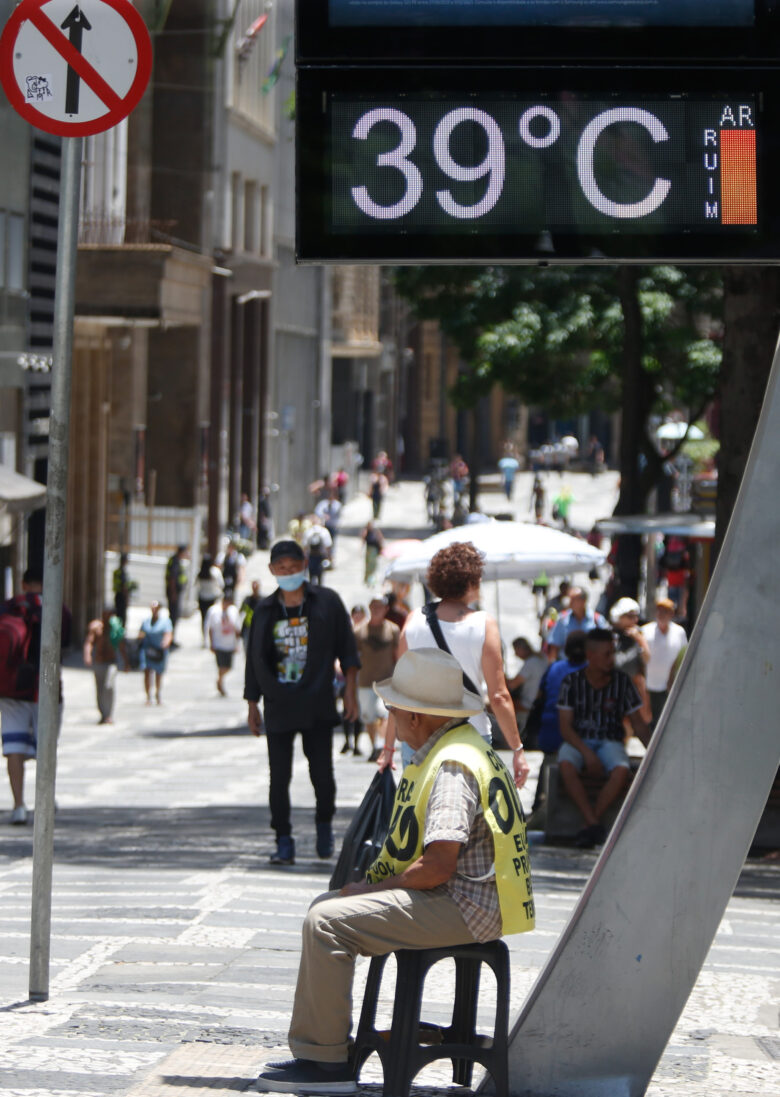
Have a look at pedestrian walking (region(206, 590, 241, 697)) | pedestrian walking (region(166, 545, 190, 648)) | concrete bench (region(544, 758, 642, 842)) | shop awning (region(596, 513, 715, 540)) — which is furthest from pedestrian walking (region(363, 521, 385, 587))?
concrete bench (region(544, 758, 642, 842))

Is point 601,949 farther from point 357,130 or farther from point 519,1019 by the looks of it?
point 357,130

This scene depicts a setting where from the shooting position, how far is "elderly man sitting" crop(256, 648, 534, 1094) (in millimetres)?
5160

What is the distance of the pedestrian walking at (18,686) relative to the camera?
12.1 m

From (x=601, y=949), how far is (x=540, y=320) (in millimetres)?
26408

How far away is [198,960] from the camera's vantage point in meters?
7.23

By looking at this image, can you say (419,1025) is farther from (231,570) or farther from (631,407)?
(231,570)

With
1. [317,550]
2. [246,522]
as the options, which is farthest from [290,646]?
[246,522]

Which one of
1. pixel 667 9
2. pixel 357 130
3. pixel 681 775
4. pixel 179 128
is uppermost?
pixel 179 128

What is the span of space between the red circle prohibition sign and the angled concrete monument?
2.35 m

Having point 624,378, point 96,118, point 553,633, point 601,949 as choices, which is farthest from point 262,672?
point 624,378

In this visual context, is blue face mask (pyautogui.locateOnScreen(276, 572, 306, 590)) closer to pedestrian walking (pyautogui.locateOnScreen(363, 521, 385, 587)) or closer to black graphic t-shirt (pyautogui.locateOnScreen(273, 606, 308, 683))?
black graphic t-shirt (pyautogui.locateOnScreen(273, 606, 308, 683))

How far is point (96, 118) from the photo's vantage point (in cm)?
634

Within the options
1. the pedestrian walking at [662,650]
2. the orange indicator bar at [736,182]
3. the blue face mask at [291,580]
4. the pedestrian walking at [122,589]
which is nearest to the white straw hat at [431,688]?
the orange indicator bar at [736,182]

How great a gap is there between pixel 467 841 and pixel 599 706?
19.9 feet
